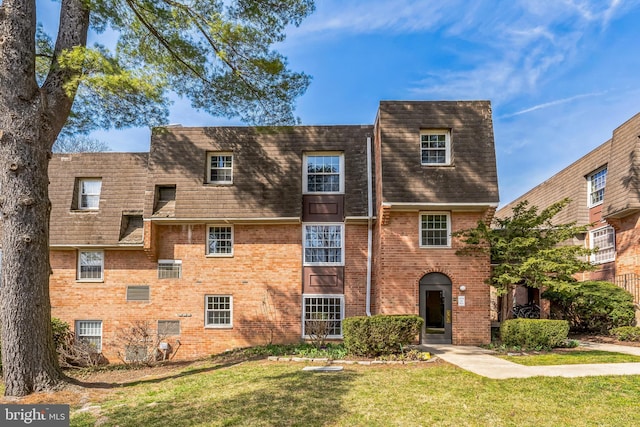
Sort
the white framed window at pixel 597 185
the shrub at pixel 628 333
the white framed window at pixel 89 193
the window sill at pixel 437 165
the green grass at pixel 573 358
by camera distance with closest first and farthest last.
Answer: the green grass at pixel 573 358 → the shrub at pixel 628 333 → the window sill at pixel 437 165 → the white framed window at pixel 89 193 → the white framed window at pixel 597 185

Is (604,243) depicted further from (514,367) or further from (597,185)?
(514,367)

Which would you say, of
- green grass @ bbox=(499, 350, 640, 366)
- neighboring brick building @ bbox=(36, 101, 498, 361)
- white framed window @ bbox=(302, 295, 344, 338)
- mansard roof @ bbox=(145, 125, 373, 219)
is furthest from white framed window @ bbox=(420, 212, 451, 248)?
green grass @ bbox=(499, 350, 640, 366)

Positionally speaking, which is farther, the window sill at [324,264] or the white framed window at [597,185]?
the white framed window at [597,185]

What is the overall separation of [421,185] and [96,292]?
12806 mm

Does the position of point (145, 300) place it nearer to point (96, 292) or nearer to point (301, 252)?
point (96, 292)

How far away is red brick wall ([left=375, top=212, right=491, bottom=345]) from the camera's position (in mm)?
14023

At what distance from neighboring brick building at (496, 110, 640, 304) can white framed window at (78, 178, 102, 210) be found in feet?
62.6

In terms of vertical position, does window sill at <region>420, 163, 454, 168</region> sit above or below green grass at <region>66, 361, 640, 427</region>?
above

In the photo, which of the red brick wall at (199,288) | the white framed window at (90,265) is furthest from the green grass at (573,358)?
the white framed window at (90,265)

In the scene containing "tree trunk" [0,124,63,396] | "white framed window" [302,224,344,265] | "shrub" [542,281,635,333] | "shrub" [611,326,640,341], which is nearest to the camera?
"tree trunk" [0,124,63,396]

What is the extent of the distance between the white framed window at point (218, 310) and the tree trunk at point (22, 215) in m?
6.70

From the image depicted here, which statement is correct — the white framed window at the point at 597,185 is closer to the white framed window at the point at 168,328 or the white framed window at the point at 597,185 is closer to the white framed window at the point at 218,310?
the white framed window at the point at 218,310

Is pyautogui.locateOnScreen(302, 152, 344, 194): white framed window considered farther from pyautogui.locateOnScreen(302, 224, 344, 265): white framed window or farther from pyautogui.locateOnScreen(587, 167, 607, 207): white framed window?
pyautogui.locateOnScreen(587, 167, 607, 207): white framed window

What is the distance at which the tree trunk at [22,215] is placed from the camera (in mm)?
8742
